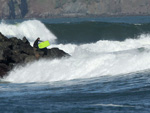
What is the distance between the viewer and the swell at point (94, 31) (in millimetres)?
50531

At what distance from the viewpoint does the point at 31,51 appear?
26.9 meters

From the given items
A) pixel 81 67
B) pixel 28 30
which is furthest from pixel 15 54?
pixel 28 30

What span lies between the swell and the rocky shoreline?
21694 millimetres

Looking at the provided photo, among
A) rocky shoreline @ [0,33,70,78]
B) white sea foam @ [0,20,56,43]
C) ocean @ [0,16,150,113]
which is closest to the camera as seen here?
ocean @ [0,16,150,113]

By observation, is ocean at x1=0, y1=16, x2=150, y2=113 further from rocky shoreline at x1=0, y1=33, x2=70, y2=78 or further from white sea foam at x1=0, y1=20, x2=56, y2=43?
white sea foam at x1=0, y1=20, x2=56, y2=43

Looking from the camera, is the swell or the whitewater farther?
the swell

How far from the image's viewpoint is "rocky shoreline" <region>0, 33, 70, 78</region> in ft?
79.9

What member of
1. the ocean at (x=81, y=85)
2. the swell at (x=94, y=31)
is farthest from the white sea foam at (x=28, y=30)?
the ocean at (x=81, y=85)

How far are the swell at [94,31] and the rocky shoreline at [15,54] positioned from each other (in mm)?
21694

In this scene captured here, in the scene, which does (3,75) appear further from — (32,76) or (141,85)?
(141,85)

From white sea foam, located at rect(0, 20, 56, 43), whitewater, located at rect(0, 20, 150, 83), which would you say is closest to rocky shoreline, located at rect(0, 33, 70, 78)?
whitewater, located at rect(0, 20, 150, 83)

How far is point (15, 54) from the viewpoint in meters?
25.9

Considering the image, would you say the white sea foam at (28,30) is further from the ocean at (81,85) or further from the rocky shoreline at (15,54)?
the rocky shoreline at (15,54)

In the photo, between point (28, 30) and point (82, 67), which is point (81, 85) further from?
point (28, 30)
